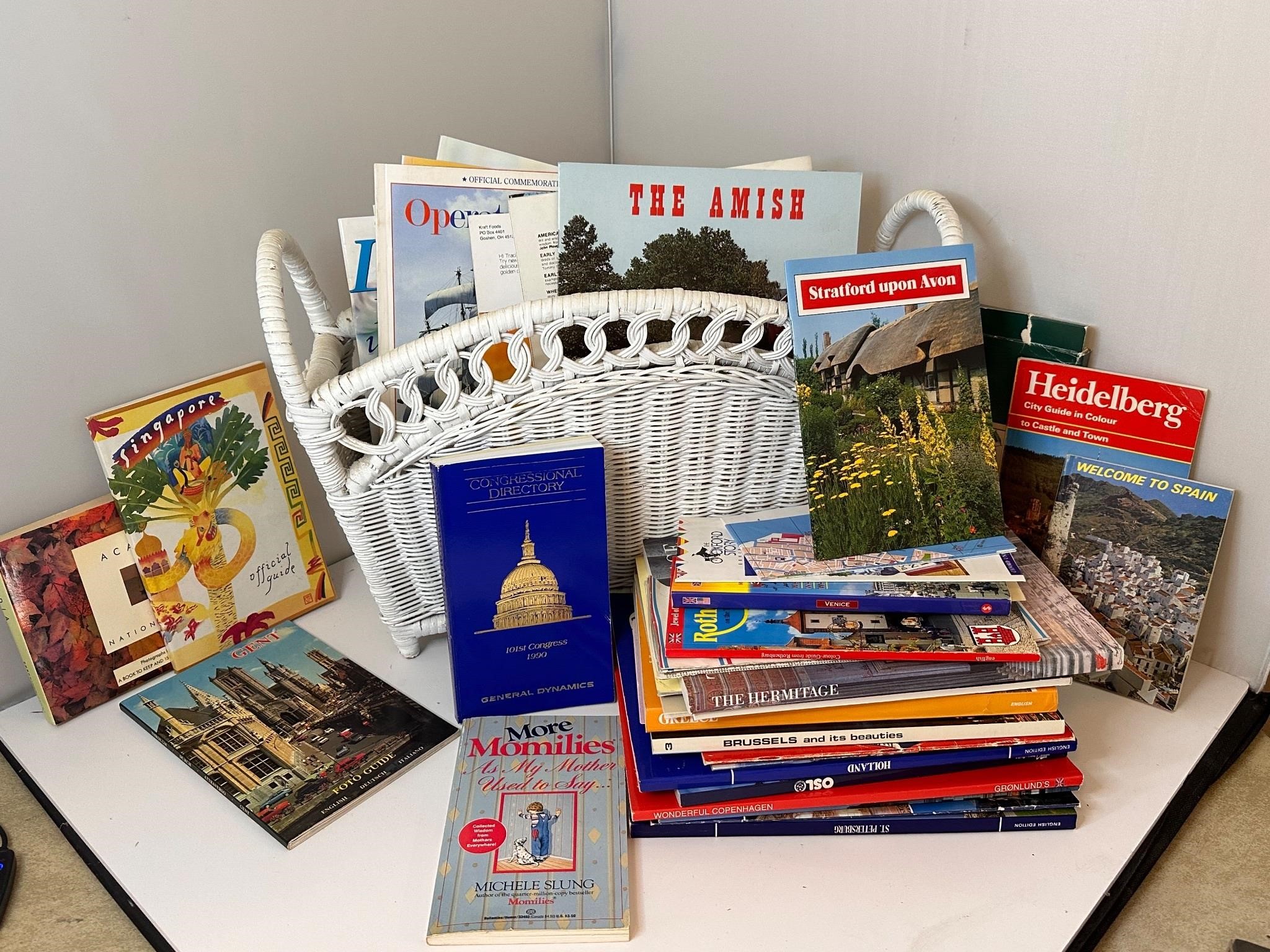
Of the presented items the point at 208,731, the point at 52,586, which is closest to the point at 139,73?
the point at 52,586

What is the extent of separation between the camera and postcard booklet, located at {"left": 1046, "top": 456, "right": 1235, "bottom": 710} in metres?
0.78

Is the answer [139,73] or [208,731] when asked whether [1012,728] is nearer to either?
[208,731]

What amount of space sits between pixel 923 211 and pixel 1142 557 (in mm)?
370

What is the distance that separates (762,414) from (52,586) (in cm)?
59

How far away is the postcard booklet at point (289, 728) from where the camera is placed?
0.71 metres

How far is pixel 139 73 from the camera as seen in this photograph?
→ 0.77 meters

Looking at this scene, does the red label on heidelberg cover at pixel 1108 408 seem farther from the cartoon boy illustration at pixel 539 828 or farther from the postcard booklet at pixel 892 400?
the cartoon boy illustration at pixel 539 828

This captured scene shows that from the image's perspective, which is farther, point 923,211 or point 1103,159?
A: point 923,211

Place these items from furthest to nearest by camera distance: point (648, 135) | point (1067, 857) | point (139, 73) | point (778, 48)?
point (648, 135), point (778, 48), point (139, 73), point (1067, 857)

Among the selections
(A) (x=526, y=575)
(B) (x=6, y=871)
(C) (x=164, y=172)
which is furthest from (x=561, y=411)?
(B) (x=6, y=871)

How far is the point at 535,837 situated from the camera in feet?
2.19

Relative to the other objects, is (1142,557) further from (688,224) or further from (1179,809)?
(688,224)

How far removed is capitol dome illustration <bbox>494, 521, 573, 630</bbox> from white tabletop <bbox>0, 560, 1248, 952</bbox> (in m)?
0.12

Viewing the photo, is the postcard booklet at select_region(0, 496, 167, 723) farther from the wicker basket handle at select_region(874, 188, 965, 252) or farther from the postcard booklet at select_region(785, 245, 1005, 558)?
the wicker basket handle at select_region(874, 188, 965, 252)
